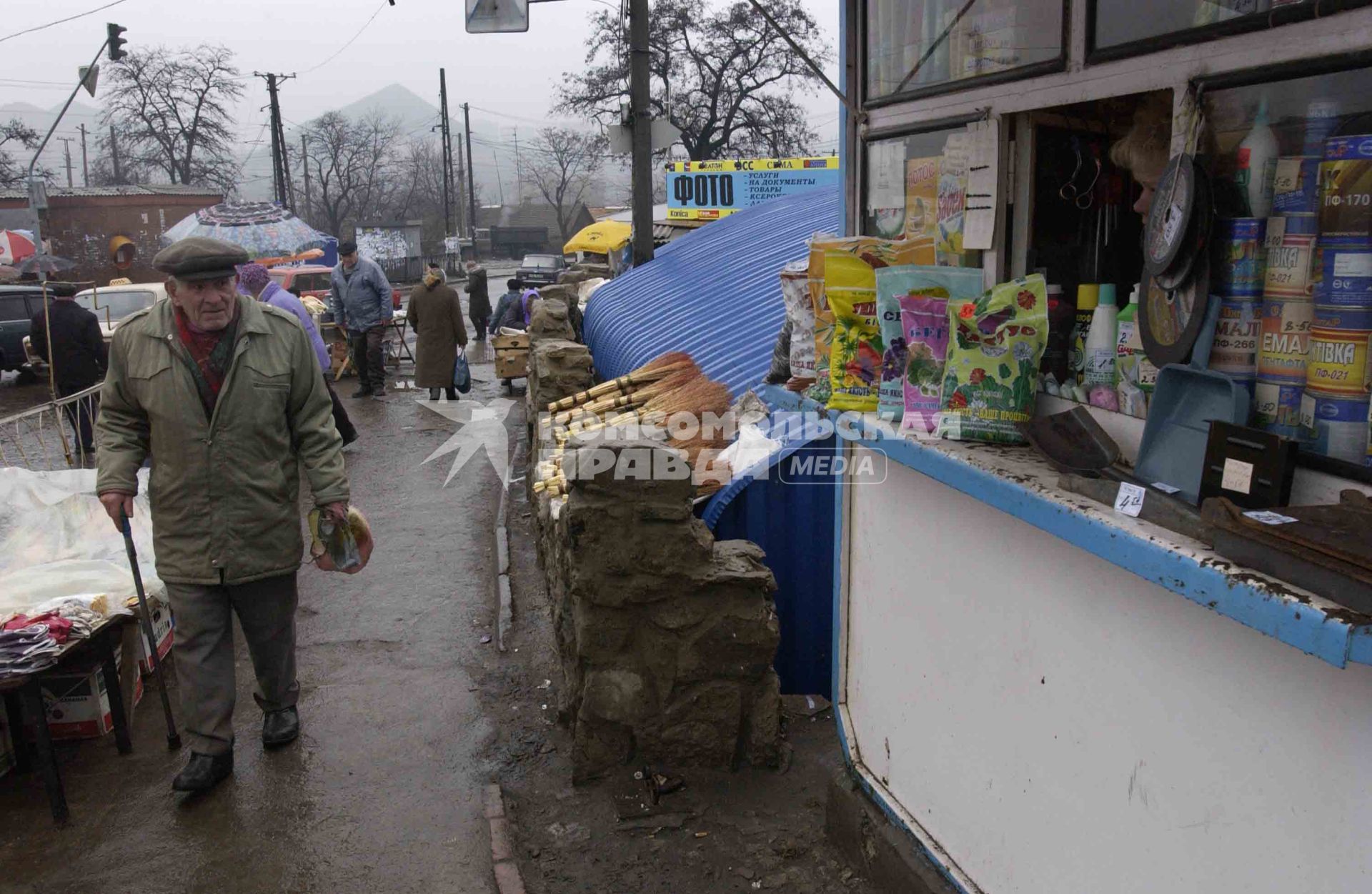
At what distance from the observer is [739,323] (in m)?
7.36

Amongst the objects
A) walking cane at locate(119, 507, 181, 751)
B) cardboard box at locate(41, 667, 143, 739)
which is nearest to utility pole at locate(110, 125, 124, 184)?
walking cane at locate(119, 507, 181, 751)

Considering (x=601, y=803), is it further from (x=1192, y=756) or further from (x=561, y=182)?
(x=561, y=182)

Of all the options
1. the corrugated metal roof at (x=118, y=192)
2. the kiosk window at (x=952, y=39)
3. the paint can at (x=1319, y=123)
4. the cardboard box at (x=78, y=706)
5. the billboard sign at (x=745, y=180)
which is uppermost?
the corrugated metal roof at (x=118, y=192)

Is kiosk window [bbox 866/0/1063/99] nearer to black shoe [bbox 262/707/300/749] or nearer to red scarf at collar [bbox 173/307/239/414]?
red scarf at collar [bbox 173/307/239/414]

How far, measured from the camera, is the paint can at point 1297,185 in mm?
1906

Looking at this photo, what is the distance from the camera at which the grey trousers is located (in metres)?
4.19

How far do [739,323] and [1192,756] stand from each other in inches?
219

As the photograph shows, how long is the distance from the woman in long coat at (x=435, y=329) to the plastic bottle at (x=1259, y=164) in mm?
11376

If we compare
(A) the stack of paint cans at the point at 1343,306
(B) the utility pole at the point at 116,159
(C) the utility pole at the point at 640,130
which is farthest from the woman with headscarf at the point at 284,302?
(B) the utility pole at the point at 116,159

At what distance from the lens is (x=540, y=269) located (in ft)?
118

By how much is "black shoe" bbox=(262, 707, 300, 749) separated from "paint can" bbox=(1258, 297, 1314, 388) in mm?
4113

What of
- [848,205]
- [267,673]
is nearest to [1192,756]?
[848,205]

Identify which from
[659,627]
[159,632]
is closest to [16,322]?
[159,632]

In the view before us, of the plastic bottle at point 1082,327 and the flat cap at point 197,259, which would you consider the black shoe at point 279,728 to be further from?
the plastic bottle at point 1082,327
